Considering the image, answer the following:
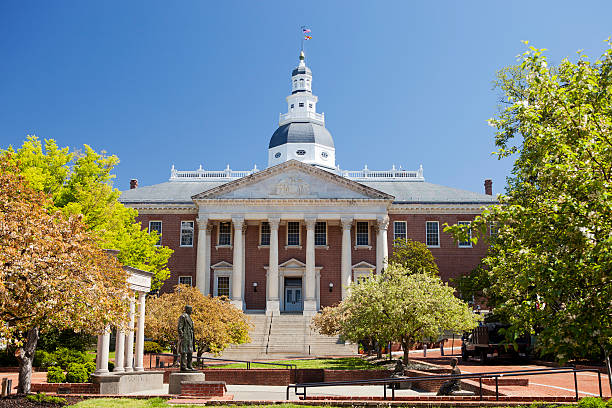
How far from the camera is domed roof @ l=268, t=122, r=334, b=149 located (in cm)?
7156

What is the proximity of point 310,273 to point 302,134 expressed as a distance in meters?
25.7

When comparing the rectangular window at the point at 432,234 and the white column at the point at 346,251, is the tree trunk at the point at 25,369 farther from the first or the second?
the rectangular window at the point at 432,234

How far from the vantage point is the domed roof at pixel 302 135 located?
235 feet

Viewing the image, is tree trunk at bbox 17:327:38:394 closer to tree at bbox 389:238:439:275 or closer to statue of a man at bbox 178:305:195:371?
statue of a man at bbox 178:305:195:371

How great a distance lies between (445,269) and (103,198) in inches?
1254

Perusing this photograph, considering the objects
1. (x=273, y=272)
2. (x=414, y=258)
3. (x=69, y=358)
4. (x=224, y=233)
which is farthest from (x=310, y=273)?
(x=69, y=358)

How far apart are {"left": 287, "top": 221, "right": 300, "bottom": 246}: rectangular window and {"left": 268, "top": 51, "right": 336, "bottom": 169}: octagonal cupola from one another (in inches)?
679

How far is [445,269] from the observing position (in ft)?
176

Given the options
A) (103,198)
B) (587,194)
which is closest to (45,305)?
(587,194)

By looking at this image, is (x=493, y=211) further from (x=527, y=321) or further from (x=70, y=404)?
(x=70, y=404)

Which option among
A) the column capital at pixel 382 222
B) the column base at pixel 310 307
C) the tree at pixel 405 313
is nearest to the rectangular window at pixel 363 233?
the column capital at pixel 382 222

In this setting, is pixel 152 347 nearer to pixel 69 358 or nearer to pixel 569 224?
pixel 69 358

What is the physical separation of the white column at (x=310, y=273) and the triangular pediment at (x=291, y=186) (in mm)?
2526

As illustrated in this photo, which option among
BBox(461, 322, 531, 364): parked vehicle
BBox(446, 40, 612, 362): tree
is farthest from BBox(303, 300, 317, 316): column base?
BBox(446, 40, 612, 362): tree
